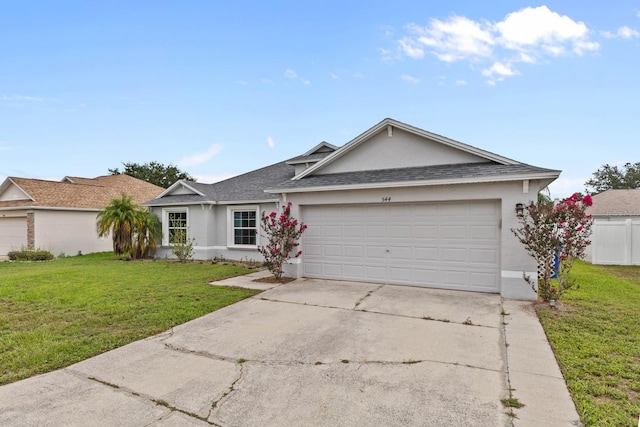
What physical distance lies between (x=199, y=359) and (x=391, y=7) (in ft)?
39.7

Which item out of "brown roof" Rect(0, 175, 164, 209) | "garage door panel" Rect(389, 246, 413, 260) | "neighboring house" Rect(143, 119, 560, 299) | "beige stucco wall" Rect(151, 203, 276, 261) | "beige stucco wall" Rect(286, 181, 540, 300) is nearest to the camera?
"beige stucco wall" Rect(286, 181, 540, 300)

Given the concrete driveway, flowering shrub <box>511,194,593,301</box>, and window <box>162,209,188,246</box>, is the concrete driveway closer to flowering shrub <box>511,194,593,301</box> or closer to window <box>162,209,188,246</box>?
flowering shrub <box>511,194,593,301</box>

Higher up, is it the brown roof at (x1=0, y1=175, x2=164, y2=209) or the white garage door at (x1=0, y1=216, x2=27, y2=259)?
the brown roof at (x1=0, y1=175, x2=164, y2=209)

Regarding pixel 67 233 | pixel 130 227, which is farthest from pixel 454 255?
pixel 67 233

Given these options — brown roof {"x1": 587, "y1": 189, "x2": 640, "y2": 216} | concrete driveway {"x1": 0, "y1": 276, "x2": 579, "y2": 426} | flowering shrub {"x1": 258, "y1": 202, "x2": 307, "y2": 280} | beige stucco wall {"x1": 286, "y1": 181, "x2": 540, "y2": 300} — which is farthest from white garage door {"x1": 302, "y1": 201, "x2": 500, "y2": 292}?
brown roof {"x1": 587, "y1": 189, "x2": 640, "y2": 216}

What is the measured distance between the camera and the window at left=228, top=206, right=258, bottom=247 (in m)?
13.9

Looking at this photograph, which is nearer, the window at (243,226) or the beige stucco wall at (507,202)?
the beige stucco wall at (507,202)

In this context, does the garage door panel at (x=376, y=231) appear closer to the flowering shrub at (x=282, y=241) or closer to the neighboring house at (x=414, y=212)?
the neighboring house at (x=414, y=212)

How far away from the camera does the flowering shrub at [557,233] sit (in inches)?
247

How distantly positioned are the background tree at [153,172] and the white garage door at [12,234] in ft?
73.6

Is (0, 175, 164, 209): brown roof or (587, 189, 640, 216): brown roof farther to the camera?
(587, 189, 640, 216): brown roof

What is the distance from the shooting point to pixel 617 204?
21.7 metres

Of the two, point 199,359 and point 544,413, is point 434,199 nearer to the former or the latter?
point 544,413

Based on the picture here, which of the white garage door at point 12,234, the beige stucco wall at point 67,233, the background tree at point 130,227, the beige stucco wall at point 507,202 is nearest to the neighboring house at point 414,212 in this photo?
the beige stucco wall at point 507,202
